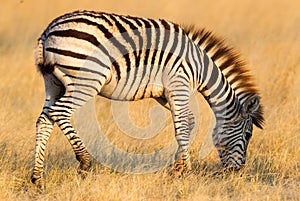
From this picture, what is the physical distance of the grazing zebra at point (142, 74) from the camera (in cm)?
649

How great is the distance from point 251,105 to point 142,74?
1.49 meters

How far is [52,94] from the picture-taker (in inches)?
273

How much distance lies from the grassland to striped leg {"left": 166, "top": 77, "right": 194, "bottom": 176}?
0.20 m

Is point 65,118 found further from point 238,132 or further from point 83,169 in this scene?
point 238,132

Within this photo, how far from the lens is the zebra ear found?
7.32 metres

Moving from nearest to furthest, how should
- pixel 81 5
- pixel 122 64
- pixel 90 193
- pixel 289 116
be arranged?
pixel 90 193 < pixel 122 64 < pixel 289 116 < pixel 81 5

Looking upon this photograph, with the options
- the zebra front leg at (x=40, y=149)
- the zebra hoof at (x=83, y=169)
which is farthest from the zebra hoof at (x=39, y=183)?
the zebra hoof at (x=83, y=169)

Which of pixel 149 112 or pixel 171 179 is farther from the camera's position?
pixel 149 112

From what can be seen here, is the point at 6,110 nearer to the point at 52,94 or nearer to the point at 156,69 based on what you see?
the point at 52,94

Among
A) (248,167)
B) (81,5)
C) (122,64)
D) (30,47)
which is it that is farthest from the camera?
(81,5)

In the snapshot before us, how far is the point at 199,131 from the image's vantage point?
8.65 m

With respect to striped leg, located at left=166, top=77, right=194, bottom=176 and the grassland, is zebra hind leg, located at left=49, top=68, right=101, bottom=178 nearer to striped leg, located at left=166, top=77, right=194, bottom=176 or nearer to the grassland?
the grassland

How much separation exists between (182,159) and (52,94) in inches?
69.4

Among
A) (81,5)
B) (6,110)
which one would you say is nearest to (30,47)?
(81,5)
